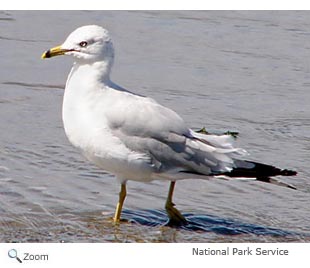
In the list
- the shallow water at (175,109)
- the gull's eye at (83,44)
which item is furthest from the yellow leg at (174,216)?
the gull's eye at (83,44)

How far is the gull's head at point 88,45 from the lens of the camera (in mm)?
6279

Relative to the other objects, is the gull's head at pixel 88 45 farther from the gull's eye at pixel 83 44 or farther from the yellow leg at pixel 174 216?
the yellow leg at pixel 174 216

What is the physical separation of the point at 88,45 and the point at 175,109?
2927 millimetres

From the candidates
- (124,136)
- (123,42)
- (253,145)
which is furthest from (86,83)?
(123,42)

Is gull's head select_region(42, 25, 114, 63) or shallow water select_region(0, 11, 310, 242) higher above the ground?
gull's head select_region(42, 25, 114, 63)

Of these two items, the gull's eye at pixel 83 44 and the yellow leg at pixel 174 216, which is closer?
the gull's eye at pixel 83 44

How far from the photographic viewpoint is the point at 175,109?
915 centimetres

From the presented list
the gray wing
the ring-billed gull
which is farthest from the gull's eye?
the gray wing

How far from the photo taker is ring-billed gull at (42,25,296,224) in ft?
20.2
